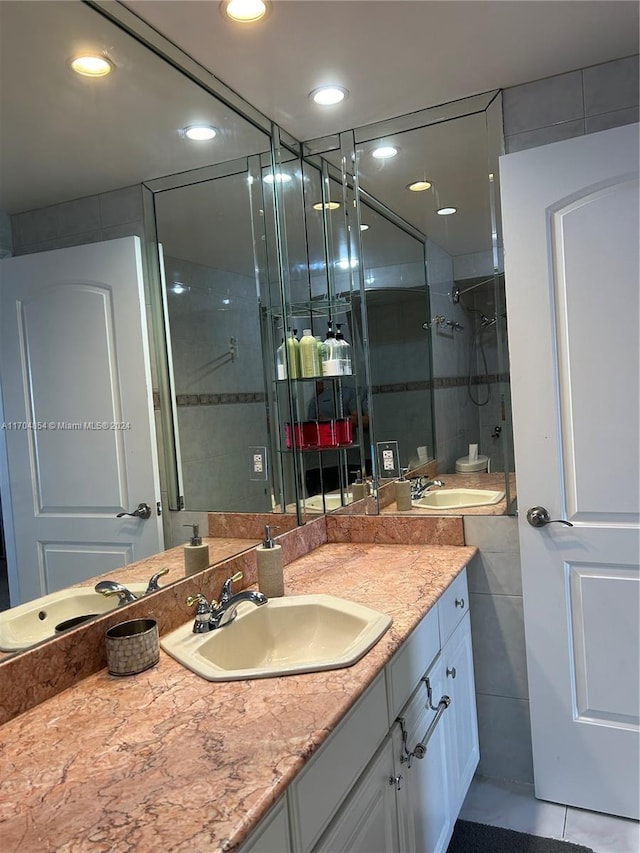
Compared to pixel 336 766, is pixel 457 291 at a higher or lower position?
higher

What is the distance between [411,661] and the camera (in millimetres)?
1594

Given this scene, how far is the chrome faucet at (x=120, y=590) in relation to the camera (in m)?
1.44

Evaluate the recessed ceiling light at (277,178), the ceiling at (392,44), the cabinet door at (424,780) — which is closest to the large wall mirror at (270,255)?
the recessed ceiling light at (277,178)

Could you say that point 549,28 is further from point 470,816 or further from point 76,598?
point 470,816

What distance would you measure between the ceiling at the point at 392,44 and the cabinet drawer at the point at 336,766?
1704 mm

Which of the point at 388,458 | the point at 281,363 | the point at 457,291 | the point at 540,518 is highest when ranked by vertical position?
the point at 457,291

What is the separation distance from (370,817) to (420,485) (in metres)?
1.38

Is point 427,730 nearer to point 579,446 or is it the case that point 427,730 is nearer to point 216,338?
point 579,446

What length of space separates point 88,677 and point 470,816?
151 cm

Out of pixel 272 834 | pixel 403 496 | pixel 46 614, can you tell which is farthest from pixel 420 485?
pixel 272 834

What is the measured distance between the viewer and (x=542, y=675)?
2.14 meters

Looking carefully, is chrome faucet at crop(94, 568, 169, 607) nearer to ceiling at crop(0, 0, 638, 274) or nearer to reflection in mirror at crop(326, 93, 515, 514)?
ceiling at crop(0, 0, 638, 274)

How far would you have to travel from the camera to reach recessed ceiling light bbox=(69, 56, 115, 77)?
147cm

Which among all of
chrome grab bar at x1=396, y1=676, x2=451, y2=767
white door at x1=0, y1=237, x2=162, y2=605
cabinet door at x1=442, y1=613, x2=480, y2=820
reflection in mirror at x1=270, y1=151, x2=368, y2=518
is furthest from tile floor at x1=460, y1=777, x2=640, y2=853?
white door at x1=0, y1=237, x2=162, y2=605
